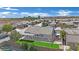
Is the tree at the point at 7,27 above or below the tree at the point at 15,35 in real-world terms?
above

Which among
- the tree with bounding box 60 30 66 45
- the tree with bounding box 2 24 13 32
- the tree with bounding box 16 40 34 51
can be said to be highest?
the tree with bounding box 2 24 13 32

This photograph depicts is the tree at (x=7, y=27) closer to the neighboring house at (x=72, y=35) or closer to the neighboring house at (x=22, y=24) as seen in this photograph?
the neighboring house at (x=22, y=24)

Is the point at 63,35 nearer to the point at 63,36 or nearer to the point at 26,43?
the point at 63,36

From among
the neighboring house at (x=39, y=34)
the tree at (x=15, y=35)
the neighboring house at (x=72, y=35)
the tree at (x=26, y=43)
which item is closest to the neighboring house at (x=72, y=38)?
the neighboring house at (x=72, y=35)

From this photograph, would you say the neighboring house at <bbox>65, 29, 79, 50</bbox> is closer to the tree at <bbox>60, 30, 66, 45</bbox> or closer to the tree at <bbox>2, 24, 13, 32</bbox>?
the tree at <bbox>60, 30, 66, 45</bbox>

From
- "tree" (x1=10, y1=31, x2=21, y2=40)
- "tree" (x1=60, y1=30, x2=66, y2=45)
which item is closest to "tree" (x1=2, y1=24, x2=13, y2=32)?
"tree" (x1=10, y1=31, x2=21, y2=40)

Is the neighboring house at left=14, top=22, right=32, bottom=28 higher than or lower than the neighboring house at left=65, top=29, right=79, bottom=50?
higher

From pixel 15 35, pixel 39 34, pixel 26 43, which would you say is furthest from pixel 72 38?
pixel 15 35
